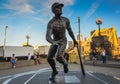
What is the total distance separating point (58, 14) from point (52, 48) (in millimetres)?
1350

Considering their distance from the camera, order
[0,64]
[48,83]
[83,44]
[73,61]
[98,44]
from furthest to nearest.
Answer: [83,44]
[98,44]
[73,61]
[0,64]
[48,83]

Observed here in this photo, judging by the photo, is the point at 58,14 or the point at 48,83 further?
the point at 58,14

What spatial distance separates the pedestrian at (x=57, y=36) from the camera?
8.97 m

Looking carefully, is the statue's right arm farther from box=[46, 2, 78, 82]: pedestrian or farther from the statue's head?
the statue's head

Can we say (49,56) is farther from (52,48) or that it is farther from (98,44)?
(98,44)

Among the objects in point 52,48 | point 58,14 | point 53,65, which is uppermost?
point 58,14

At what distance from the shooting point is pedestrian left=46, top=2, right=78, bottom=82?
8.97 metres

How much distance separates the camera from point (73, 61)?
35.0 m

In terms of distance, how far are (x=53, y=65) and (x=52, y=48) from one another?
70cm

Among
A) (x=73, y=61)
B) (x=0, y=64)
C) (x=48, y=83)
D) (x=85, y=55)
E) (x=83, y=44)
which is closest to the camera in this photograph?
(x=48, y=83)

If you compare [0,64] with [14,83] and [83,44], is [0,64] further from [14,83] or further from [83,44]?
[83,44]

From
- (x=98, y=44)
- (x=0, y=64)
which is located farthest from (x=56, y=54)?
(x=98, y=44)

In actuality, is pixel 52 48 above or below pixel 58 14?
below

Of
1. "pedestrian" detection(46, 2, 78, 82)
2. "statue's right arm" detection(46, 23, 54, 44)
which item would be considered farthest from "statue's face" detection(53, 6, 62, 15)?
"statue's right arm" detection(46, 23, 54, 44)
